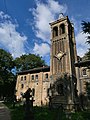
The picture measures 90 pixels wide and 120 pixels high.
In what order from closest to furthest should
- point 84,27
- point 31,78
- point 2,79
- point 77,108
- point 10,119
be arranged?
1. point 10,119
2. point 84,27
3. point 77,108
4. point 31,78
5. point 2,79

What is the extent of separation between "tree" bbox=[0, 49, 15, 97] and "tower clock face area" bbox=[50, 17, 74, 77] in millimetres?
19826

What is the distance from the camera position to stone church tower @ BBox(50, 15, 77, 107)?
2520 cm

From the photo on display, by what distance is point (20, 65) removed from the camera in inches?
1973

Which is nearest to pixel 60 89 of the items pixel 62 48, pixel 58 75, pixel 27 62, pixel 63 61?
pixel 58 75

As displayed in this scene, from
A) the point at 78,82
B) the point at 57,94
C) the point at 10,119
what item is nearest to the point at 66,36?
the point at 78,82

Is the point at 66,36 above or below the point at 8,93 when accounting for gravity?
above

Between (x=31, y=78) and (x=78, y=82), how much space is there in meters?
11.7

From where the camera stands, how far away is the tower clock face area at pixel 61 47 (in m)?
27.6

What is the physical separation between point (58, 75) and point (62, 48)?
565 centimetres

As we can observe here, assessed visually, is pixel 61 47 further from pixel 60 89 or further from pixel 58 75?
pixel 60 89

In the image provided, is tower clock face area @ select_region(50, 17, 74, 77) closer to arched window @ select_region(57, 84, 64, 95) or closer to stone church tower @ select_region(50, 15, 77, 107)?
stone church tower @ select_region(50, 15, 77, 107)

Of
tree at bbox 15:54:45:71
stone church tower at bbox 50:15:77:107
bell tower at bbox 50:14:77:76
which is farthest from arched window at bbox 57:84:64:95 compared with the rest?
tree at bbox 15:54:45:71

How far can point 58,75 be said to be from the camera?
27312 millimetres

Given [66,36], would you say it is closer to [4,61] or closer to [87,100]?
[87,100]
